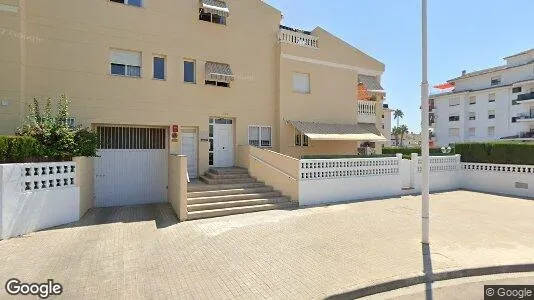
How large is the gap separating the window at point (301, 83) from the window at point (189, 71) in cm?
615

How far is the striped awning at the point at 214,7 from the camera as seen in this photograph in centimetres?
1509

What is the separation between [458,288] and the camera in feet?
18.9

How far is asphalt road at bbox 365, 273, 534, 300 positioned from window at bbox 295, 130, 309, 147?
41.9ft

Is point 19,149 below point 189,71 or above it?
below

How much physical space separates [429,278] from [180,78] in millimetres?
13529

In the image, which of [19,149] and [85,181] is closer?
[19,149]

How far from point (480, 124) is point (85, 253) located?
201ft

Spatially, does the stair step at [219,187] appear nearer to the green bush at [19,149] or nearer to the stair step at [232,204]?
the stair step at [232,204]

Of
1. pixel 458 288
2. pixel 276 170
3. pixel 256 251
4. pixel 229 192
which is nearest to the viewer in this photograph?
pixel 458 288

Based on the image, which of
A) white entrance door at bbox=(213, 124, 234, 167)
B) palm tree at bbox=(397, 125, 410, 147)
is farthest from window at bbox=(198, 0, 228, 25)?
palm tree at bbox=(397, 125, 410, 147)

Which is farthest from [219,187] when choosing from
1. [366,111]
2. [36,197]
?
[366,111]

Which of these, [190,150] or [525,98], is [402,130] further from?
[190,150]

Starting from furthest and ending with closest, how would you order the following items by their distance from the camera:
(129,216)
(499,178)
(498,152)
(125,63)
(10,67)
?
1. (498,152)
2. (499,178)
3. (125,63)
4. (10,67)
5. (129,216)

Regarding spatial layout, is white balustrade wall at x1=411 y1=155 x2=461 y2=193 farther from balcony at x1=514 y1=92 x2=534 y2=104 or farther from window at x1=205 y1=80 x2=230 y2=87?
balcony at x1=514 y1=92 x2=534 y2=104
